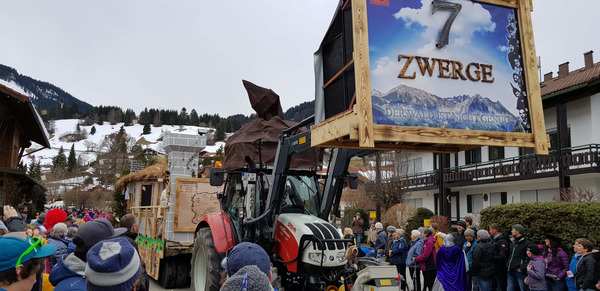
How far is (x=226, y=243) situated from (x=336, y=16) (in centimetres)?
424

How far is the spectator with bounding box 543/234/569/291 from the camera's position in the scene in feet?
28.2

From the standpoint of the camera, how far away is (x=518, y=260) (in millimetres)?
9328

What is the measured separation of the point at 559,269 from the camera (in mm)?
8664

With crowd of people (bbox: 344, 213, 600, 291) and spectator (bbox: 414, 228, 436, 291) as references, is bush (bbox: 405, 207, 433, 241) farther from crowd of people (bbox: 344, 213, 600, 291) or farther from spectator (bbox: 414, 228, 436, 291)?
spectator (bbox: 414, 228, 436, 291)

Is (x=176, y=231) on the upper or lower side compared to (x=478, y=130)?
lower

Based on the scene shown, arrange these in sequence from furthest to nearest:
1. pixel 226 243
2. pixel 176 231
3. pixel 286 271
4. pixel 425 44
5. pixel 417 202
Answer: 1. pixel 417 202
2. pixel 176 231
3. pixel 226 243
4. pixel 286 271
5. pixel 425 44

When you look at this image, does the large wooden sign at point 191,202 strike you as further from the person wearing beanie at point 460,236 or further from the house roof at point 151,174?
the person wearing beanie at point 460,236

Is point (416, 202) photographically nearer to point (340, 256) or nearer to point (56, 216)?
point (340, 256)

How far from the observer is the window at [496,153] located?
87.9 ft

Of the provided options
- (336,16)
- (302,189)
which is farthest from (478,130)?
(302,189)

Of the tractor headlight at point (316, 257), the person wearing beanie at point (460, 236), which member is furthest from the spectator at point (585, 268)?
the tractor headlight at point (316, 257)

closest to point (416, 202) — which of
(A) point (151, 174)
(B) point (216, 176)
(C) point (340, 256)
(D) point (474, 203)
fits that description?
(D) point (474, 203)

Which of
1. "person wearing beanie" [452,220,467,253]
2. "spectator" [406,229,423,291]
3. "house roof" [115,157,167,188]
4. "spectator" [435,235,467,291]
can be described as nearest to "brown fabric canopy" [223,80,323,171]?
"spectator" [435,235,467,291]

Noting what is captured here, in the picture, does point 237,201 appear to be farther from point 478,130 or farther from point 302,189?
point 478,130
